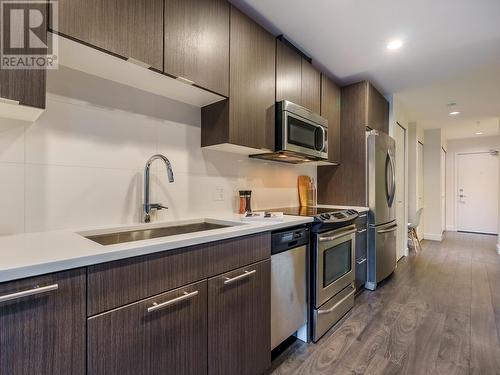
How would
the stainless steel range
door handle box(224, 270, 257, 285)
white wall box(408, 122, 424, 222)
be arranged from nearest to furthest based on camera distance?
door handle box(224, 270, 257, 285), the stainless steel range, white wall box(408, 122, 424, 222)

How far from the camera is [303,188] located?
2.91 m

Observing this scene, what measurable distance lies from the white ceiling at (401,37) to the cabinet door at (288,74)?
0.41 feet

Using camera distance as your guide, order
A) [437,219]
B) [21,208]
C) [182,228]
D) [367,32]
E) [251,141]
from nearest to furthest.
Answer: [21,208] < [182,228] < [251,141] < [367,32] < [437,219]

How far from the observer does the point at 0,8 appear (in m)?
0.85

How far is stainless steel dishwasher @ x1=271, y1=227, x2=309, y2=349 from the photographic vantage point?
1.56m

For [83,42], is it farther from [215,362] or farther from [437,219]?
[437,219]

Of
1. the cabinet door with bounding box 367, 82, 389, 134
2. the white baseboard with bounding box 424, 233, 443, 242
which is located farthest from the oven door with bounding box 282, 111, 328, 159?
the white baseboard with bounding box 424, 233, 443, 242

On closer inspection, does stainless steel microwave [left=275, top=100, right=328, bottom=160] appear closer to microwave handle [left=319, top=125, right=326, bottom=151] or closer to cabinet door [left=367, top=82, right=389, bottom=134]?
microwave handle [left=319, top=125, right=326, bottom=151]

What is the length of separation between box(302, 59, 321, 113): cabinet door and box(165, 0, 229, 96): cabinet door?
94cm

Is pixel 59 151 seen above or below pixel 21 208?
above

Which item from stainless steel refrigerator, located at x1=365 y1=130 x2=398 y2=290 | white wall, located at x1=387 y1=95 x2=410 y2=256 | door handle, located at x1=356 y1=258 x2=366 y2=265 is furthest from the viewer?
white wall, located at x1=387 y1=95 x2=410 y2=256

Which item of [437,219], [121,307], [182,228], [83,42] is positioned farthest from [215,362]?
[437,219]

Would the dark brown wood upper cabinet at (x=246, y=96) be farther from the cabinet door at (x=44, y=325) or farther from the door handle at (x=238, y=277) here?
the cabinet door at (x=44, y=325)

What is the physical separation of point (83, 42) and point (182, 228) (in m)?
1.07
